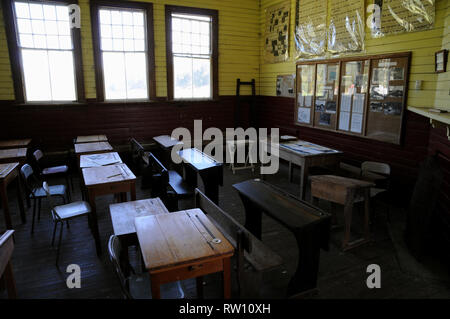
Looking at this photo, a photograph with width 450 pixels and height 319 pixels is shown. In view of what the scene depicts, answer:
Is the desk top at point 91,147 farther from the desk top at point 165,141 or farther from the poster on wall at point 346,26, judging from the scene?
the poster on wall at point 346,26

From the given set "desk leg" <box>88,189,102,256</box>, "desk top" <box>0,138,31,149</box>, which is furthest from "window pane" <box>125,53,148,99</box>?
"desk leg" <box>88,189,102,256</box>

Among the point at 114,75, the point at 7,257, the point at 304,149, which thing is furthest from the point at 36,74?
the point at 304,149

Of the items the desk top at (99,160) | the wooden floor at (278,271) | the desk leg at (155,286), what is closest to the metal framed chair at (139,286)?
the desk leg at (155,286)

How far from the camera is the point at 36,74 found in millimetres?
6977

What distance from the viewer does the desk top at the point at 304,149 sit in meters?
5.25

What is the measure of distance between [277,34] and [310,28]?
1.34 meters

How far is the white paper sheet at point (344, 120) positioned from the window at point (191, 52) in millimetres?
3609

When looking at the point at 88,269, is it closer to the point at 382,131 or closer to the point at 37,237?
the point at 37,237

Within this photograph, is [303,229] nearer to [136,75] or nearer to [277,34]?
[136,75]

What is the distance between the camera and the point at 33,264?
3627mm

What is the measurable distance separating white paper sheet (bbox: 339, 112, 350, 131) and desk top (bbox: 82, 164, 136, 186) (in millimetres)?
4183

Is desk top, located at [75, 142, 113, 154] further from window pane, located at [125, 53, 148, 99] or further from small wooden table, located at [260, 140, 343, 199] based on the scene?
small wooden table, located at [260, 140, 343, 199]

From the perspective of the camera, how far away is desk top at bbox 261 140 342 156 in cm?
525

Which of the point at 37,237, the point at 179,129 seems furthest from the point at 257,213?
the point at 179,129
